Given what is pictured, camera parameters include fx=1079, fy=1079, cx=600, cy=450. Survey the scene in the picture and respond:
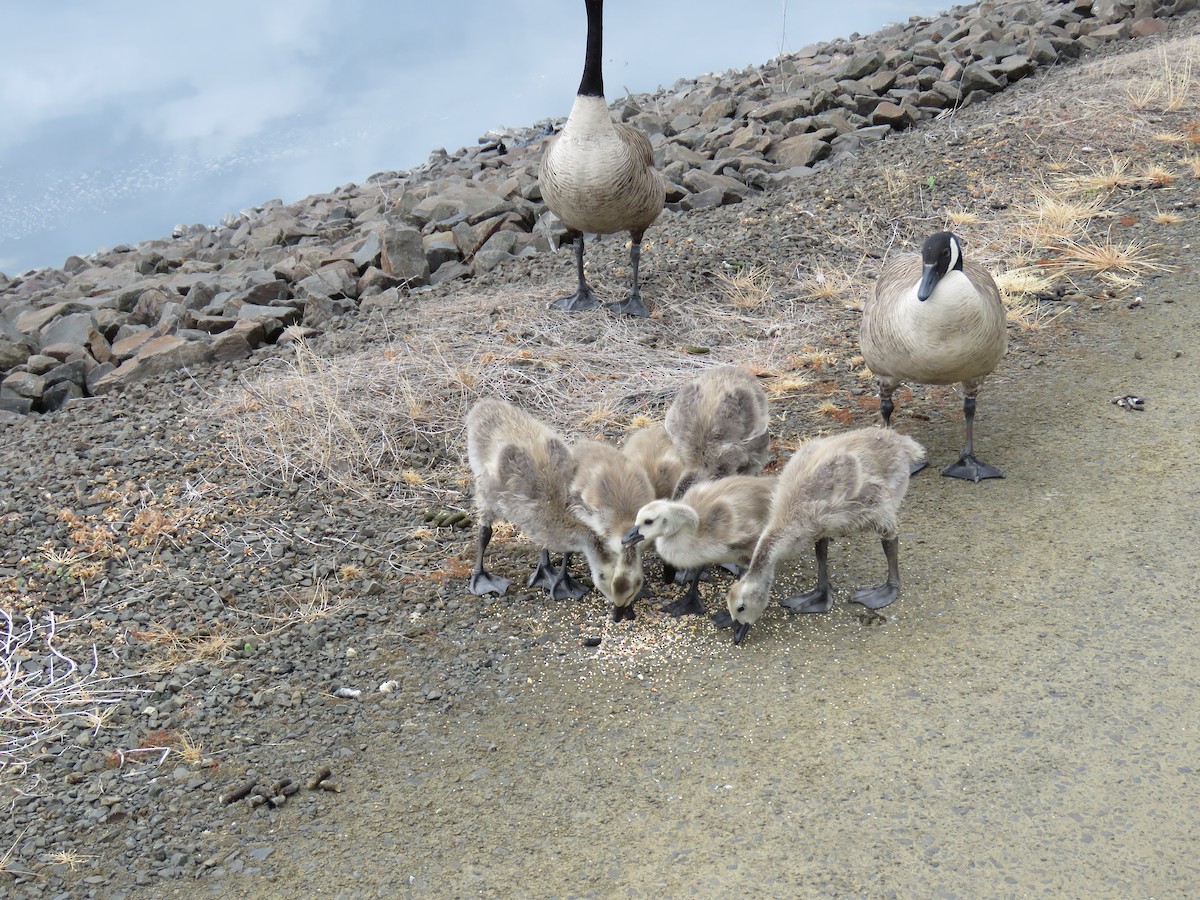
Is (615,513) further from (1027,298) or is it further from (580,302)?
(1027,298)

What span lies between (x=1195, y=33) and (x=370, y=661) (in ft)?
54.0

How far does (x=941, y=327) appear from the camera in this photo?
6051 mm

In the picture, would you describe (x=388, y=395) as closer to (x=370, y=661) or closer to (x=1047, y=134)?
(x=370, y=661)

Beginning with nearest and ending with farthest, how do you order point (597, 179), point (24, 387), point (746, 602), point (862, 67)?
point (746, 602) → point (597, 179) → point (24, 387) → point (862, 67)

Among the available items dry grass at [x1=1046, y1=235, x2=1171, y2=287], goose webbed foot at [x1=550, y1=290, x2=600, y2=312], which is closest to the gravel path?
dry grass at [x1=1046, y1=235, x2=1171, y2=287]

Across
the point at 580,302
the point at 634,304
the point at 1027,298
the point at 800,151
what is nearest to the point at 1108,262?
the point at 1027,298

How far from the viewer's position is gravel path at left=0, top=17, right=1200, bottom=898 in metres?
3.95

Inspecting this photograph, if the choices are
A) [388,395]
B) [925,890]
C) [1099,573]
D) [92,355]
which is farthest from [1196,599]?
[92,355]

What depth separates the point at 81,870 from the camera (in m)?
4.12

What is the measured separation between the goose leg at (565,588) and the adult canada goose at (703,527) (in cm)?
48

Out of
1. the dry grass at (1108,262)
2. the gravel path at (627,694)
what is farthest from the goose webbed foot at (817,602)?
the dry grass at (1108,262)

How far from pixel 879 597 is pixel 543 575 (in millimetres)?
1765

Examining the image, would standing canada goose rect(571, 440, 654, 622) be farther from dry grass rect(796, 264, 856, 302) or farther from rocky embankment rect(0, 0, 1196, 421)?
rocky embankment rect(0, 0, 1196, 421)

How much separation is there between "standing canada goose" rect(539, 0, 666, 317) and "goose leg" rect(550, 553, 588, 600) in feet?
13.7
